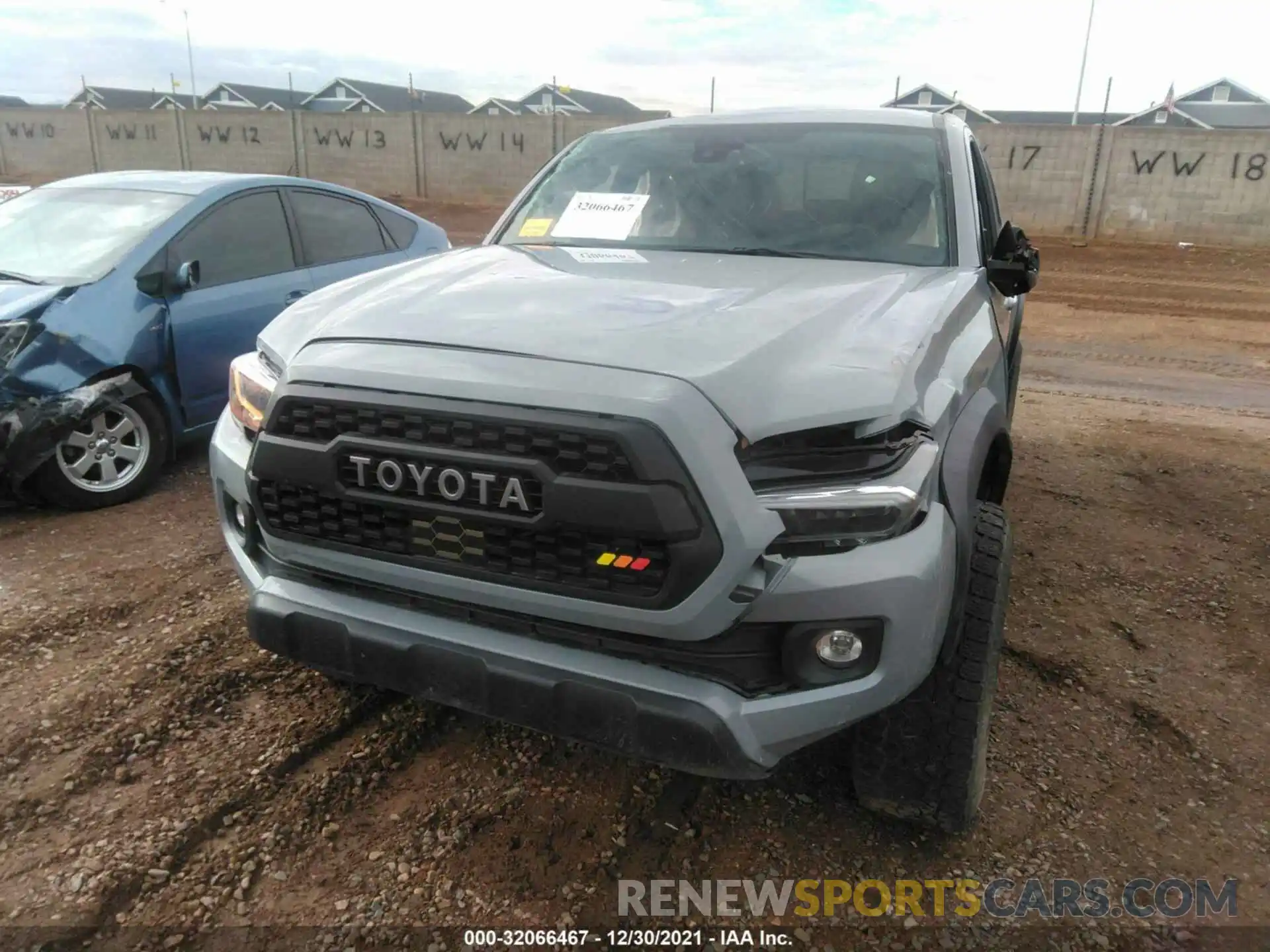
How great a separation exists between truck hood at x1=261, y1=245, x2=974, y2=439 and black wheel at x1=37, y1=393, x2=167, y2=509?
7.88 feet

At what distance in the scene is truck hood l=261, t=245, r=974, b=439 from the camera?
1914 mm

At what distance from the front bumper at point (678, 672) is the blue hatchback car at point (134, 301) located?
283 cm

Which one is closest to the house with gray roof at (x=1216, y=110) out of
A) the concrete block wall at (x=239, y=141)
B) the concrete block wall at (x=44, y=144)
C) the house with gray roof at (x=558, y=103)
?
the house with gray roof at (x=558, y=103)

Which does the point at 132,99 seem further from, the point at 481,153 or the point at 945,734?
the point at 945,734

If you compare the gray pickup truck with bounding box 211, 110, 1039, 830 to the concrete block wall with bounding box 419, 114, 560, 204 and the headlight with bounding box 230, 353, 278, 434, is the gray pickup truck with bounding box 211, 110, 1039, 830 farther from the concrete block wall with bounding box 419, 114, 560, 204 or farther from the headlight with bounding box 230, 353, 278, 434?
the concrete block wall with bounding box 419, 114, 560, 204

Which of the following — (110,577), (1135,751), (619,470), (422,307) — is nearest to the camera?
(619,470)

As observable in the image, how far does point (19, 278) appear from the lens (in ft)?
15.0

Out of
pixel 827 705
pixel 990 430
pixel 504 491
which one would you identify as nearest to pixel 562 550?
pixel 504 491

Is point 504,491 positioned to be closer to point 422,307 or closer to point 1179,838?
point 422,307

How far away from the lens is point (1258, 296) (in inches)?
532

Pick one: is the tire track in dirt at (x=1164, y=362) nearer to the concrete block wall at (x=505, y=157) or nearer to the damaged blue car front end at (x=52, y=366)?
the concrete block wall at (x=505, y=157)

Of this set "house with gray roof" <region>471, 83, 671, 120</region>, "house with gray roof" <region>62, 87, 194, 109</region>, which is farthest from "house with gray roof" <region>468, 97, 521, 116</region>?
"house with gray roof" <region>62, 87, 194, 109</region>

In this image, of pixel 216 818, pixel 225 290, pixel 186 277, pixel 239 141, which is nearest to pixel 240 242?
pixel 225 290

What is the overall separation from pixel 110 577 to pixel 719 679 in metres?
2.93
